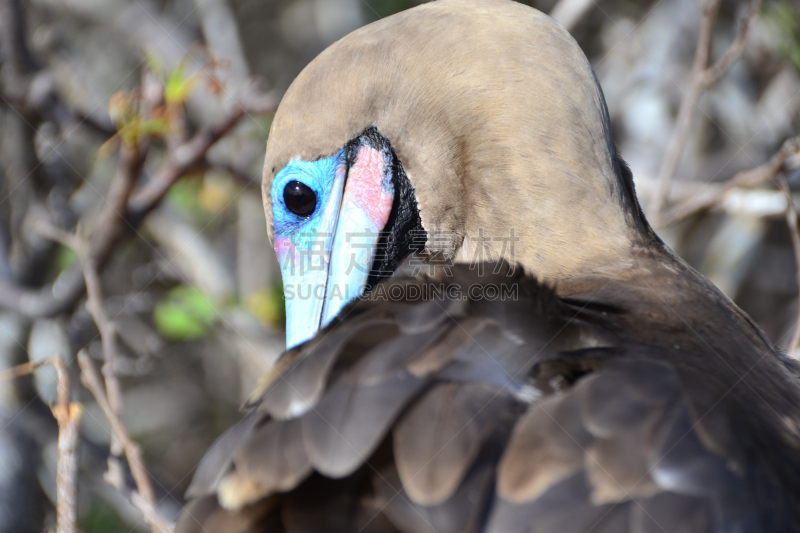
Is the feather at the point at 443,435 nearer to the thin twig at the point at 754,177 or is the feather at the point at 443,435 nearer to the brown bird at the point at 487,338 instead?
the brown bird at the point at 487,338

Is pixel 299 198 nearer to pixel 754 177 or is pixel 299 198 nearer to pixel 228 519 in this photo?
pixel 228 519

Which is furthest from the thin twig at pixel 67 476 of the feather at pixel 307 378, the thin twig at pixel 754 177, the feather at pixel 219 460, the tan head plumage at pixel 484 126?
the thin twig at pixel 754 177

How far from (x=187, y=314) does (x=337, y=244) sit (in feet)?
4.87

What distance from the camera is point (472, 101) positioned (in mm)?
1602

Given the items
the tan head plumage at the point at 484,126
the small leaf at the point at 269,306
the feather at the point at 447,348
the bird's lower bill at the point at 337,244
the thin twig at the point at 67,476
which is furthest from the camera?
the small leaf at the point at 269,306

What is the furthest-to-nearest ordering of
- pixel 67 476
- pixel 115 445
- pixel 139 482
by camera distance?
pixel 115 445 < pixel 139 482 < pixel 67 476

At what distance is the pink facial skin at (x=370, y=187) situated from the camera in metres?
1.76

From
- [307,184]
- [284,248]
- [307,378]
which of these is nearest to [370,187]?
[307,184]

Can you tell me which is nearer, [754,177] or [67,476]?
[67,476]

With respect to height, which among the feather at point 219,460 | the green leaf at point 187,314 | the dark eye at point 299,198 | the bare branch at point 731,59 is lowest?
the green leaf at point 187,314

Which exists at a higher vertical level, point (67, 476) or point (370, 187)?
point (370, 187)

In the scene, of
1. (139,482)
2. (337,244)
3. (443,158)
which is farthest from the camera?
(337,244)

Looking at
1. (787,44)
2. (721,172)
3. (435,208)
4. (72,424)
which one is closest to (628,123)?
(721,172)

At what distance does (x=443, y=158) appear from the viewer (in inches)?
66.5
